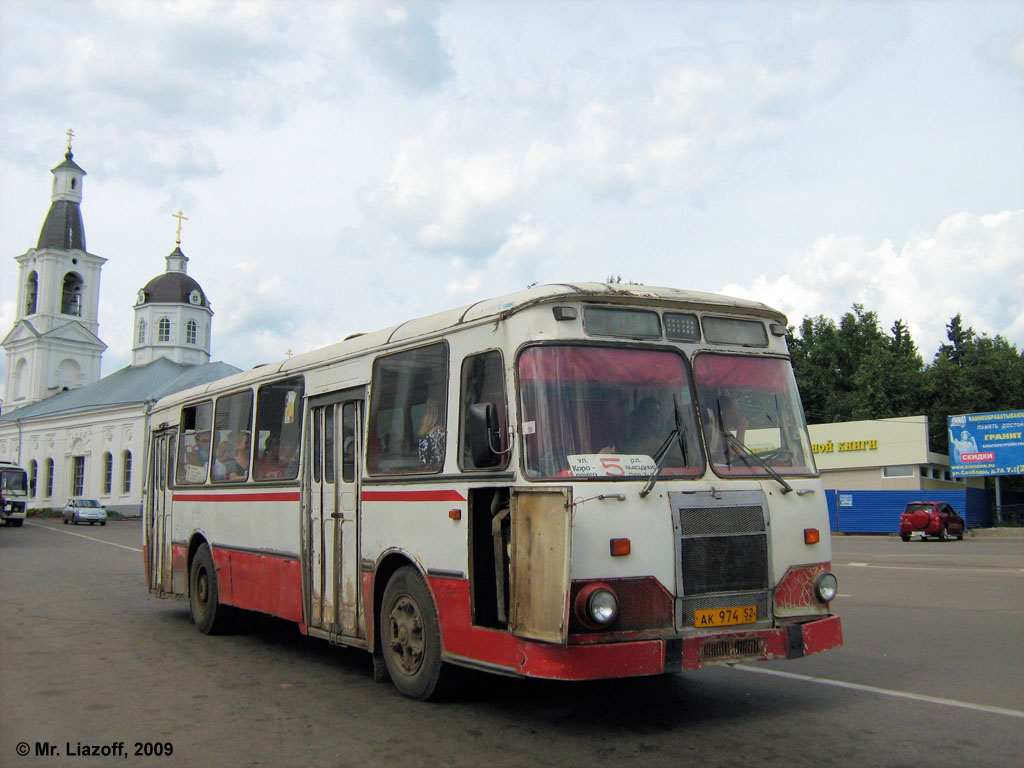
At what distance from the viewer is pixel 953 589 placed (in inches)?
597

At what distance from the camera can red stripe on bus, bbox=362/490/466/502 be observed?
684 cm

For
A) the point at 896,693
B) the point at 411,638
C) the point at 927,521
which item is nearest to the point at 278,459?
the point at 411,638

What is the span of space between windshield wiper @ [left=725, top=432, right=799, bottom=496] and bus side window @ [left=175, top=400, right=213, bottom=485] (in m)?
7.21

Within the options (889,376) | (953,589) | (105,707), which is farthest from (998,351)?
(105,707)

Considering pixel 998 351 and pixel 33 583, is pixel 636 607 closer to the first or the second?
pixel 33 583

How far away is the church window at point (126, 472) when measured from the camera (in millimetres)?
68875

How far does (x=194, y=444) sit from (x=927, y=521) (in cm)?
3005

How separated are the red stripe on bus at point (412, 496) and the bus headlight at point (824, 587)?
8.63ft

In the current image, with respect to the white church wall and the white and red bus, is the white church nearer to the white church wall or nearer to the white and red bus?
the white church wall

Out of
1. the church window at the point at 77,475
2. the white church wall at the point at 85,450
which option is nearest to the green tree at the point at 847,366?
the white church wall at the point at 85,450

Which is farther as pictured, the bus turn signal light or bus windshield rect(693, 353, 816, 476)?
bus windshield rect(693, 353, 816, 476)

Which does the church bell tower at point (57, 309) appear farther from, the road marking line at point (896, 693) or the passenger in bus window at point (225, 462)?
the road marking line at point (896, 693)

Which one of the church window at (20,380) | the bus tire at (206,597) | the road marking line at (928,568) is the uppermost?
the church window at (20,380)

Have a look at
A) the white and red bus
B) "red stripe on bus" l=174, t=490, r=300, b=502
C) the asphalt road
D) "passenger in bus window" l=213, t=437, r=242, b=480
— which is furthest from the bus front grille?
"passenger in bus window" l=213, t=437, r=242, b=480
